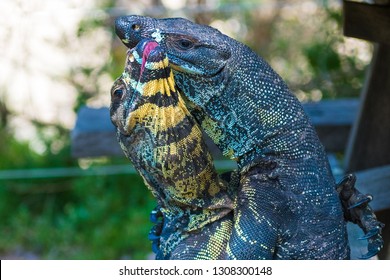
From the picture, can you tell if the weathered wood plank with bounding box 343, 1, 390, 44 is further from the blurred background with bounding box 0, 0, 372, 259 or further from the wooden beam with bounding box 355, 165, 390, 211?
the blurred background with bounding box 0, 0, 372, 259

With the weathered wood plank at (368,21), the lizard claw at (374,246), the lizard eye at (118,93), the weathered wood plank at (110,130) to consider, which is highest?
the lizard eye at (118,93)

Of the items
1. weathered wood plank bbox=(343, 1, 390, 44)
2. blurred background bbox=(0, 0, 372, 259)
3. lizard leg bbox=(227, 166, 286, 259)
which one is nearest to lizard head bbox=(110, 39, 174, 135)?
lizard leg bbox=(227, 166, 286, 259)

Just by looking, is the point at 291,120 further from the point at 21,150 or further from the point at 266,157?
the point at 21,150

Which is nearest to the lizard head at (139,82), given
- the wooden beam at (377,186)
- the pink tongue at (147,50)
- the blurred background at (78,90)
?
the pink tongue at (147,50)

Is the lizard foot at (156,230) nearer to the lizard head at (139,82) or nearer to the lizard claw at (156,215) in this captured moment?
the lizard claw at (156,215)

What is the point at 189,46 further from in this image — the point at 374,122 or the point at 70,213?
the point at 70,213

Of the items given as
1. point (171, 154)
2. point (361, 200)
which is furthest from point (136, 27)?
point (361, 200)
